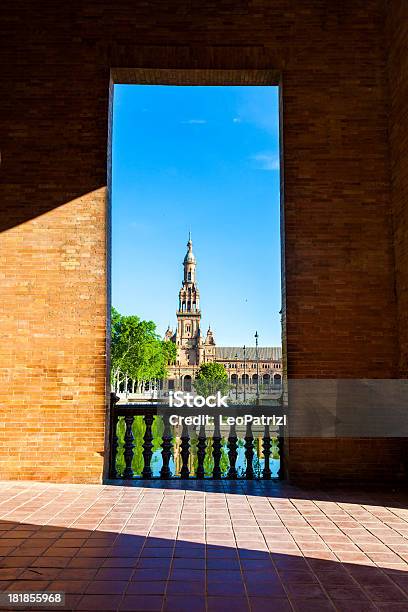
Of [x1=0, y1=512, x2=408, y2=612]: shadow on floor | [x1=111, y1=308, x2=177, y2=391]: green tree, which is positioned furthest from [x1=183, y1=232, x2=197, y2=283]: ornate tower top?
[x1=0, y1=512, x2=408, y2=612]: shadow on floor

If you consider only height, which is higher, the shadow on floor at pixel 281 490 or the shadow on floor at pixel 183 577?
the shadow on floor at pixel 183 577

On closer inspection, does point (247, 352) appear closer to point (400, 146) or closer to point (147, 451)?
point (147, 451)

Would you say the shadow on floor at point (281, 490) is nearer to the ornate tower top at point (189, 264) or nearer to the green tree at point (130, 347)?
the green tree at point (130, 347)

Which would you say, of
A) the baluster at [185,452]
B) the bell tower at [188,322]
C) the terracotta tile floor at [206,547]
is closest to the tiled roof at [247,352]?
the bell tower at [188,322]

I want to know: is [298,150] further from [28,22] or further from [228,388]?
[228,388]

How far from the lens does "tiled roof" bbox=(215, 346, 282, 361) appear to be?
91250 millimetres

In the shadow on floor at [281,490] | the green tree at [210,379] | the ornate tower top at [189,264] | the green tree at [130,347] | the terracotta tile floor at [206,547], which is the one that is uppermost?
the ornate tower top at [189,264]

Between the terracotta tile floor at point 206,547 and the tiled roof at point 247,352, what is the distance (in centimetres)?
8553

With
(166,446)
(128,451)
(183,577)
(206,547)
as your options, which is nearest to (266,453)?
(166,446)

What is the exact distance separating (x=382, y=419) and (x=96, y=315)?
3191 millimetres

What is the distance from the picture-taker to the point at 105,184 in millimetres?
5887

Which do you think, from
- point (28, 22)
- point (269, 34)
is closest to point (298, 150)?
point (269, 34)

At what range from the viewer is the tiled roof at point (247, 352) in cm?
9125

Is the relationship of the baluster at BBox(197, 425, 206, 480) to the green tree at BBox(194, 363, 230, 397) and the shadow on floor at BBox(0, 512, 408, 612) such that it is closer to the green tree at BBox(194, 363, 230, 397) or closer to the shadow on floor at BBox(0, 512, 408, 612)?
the shadow on floor at BBox(0, 512, 408, 612)
